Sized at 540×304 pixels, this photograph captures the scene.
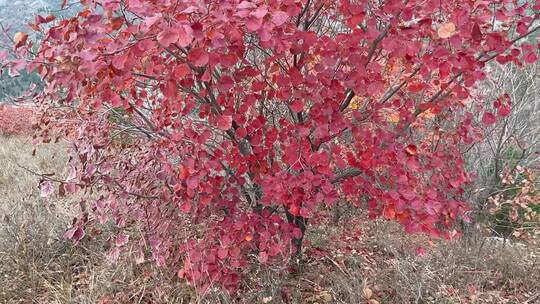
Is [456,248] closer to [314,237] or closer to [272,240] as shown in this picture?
[314,237]

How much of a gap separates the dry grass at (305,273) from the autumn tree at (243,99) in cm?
25

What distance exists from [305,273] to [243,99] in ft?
4.94

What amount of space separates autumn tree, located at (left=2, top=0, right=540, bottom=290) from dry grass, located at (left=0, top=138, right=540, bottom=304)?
0.25 metres

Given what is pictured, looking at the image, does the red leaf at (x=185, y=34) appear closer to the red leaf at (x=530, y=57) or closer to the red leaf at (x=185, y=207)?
the red leaf at (x=185, y=207)

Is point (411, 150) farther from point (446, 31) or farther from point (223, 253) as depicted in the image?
point (223, 253)

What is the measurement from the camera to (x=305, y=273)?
333 centimetres

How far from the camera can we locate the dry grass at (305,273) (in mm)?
2922

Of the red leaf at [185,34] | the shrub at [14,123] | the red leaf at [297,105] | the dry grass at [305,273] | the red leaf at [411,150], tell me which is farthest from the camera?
Result: the shrub at [14,123]

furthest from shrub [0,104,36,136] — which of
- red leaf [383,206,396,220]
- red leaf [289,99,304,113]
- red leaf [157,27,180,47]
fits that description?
red leaf [157,27,180,47]

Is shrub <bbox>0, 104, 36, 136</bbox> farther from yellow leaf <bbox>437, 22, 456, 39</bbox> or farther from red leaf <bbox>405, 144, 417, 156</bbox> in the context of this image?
yellow leaf <bbox>437, 22, 456, 39</bbox>

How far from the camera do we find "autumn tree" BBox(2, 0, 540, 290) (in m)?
1.62

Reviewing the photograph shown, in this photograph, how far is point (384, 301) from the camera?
9.61 feet

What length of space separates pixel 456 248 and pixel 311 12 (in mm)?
2347

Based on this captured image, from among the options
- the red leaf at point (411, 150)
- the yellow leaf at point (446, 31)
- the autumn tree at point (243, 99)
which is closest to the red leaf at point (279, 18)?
the autumn tree at point (243, 99)
